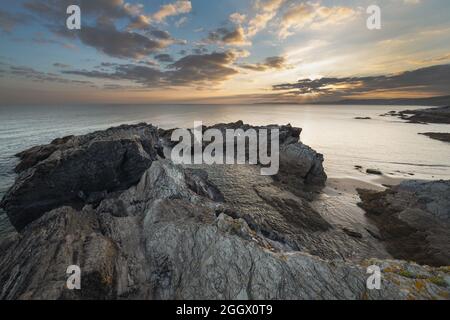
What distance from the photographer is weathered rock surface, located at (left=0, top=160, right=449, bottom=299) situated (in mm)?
8352

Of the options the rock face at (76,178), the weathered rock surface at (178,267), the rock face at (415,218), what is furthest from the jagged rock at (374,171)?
the rock face at (76,178)

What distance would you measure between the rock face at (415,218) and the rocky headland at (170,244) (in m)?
0.17

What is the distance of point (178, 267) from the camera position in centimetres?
988

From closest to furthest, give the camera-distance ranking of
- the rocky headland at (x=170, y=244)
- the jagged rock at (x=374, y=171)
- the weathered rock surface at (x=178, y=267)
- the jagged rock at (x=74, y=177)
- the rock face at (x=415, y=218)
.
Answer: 1. the weathered rock surface at (x=178, y=267)
2. the rocky headland at (x=170, y=244)
3. the jagged rock at (x=74, y=177)
4. the rock face at (x=415, y=218)
5. the jagged rock at (x=374, y=171)

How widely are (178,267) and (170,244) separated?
1.41 m

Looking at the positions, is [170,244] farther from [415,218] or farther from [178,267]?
[415,218]

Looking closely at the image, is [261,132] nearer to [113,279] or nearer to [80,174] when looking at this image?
[80,174]

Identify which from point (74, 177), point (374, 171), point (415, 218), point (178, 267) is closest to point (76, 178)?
point (74, 177)

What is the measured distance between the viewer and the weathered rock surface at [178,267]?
329 inches

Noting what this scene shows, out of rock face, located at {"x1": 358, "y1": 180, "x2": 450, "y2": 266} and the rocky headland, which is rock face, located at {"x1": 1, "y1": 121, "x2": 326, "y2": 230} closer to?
the rocky headland

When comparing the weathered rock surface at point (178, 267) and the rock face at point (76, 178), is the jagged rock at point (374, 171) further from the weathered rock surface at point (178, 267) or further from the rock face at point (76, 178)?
the rock face at point (76, 178)

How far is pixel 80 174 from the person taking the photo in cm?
1962

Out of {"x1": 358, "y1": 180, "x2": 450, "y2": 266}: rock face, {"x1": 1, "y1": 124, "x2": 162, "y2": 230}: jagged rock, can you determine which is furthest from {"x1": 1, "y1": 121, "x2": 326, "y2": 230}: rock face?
{"x1": 358, "y1": 180, "x2": 450, "y2": 266}: rock face

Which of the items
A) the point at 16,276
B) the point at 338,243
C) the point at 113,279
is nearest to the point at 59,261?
the point at 16,276
